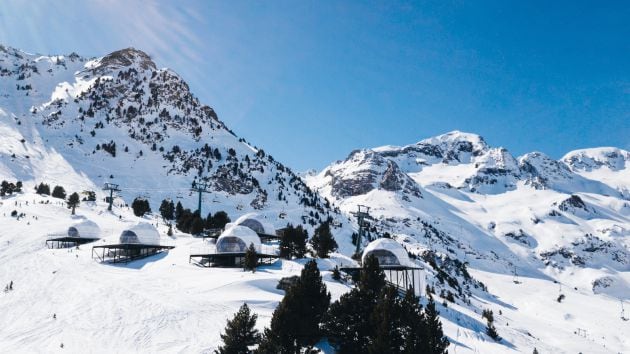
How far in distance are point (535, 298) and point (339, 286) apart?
140296 millimetres

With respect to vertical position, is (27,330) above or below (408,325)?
below

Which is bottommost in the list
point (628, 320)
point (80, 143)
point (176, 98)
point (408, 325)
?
point (628, 320)

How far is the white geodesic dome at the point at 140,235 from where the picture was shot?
67812mm

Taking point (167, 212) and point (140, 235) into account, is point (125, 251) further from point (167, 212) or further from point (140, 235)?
point (167, 212)

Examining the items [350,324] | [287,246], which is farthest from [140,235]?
[350,324]

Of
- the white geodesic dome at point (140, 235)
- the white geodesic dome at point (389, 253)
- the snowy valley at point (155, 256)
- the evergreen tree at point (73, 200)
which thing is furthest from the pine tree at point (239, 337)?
the evergreen tree at point (73, 200)

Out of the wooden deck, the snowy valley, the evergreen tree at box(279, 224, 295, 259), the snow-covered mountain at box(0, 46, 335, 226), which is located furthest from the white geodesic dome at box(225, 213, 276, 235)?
the snow-covered mountain at box(0, 46, 335, 226)

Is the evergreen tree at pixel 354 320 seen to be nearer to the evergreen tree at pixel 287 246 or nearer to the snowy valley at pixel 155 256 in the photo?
the snowy valley at pixel 155 256

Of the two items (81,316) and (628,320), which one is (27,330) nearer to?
(81,316)

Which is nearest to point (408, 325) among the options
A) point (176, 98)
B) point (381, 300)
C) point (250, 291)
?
point (381, 300)

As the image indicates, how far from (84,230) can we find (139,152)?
87.6 metres

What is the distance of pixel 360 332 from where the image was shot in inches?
1142

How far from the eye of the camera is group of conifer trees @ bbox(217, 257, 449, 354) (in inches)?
1024

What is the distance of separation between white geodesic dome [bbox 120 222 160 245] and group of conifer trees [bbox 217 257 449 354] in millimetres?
43712
